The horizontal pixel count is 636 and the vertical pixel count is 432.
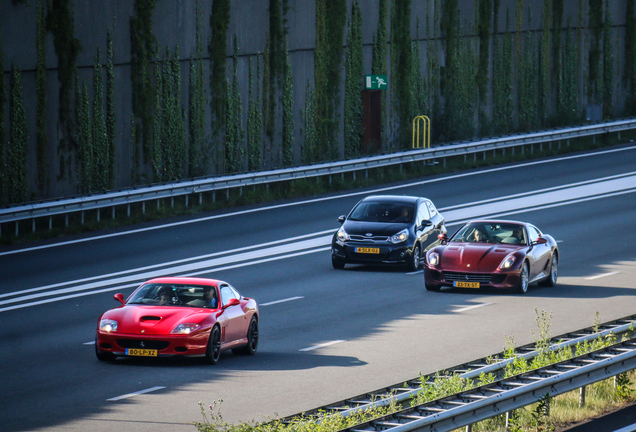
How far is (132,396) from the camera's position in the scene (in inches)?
518

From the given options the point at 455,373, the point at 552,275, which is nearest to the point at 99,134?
the point at 552,275

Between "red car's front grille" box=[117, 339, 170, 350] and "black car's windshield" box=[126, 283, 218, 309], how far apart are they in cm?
81

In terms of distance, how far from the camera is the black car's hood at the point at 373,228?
977 inches

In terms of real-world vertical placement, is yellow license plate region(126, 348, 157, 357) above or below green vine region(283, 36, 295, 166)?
below

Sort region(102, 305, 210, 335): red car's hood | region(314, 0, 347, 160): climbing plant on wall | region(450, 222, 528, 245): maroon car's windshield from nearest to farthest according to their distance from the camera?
region(102, 305, 210, 335): red car's hood → region(450, 222, 528, 245): maroon car's windshield → region(314, 0, 347, 160): climbing plant on wall

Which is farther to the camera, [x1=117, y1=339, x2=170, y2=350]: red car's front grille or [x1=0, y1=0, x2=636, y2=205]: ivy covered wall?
[x1=0, y1=0, x2=636, y2=205]: ivy covered wall

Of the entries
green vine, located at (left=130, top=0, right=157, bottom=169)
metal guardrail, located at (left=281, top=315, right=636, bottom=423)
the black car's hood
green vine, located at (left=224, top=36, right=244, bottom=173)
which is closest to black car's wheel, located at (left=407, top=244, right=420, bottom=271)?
the black car's hood

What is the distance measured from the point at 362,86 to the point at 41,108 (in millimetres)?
15707

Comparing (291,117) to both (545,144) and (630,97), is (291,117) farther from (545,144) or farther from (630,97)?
(630,97)

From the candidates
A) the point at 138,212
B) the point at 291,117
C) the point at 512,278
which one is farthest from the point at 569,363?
the point at 291,117

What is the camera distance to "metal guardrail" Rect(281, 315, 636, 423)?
11.0 meters

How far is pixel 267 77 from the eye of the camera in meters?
Result: 38.9

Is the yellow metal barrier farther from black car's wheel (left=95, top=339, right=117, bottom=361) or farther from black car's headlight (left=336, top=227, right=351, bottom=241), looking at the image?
black car's wheel (left=95, top=339, right=117, bottom=361)

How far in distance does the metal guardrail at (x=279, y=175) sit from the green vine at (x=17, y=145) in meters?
1.06
